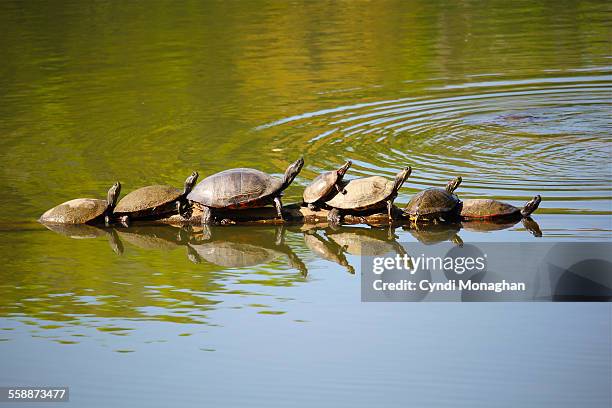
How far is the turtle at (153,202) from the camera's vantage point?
25.9 feet

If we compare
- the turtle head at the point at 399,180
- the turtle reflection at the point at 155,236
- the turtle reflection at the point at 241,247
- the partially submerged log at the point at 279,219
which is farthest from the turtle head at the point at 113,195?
the turtle head at the point at 399,180

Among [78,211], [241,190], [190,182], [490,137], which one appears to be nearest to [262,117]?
[490,137]

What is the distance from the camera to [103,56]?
53.7 feet

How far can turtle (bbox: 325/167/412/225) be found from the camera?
7587 mm

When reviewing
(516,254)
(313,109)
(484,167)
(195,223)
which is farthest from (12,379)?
(313,109)

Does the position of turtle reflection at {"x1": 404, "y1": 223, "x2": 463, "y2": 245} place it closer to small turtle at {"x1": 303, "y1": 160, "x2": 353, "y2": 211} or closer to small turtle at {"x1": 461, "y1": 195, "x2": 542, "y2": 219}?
small turtle at {"x1": 461, "y1": 195, "x2": 542, "y2": 219}

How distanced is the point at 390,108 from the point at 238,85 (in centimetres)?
267

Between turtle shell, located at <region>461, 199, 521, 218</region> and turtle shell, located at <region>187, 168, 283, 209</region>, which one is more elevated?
turtle shell, located at <region>187, 168, 283, 209</region>

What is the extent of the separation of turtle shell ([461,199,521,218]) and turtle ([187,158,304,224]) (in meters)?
1.34

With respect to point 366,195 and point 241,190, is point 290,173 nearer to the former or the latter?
point 241,190

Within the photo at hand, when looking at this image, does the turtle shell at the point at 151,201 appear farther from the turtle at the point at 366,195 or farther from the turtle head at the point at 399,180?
the turtle head at the point at 399,180

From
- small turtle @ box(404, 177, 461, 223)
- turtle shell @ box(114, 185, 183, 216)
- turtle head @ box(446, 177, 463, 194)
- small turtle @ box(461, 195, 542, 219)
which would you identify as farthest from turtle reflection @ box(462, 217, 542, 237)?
turtle shell @ box(114, 185, 183, 216)

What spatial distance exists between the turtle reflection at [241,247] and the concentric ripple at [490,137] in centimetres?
131

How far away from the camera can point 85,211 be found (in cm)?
809
